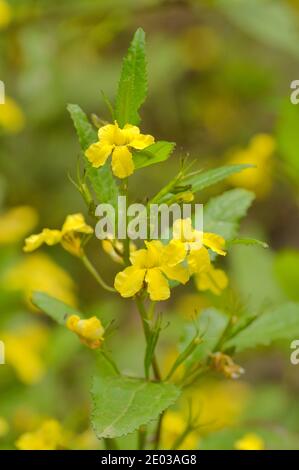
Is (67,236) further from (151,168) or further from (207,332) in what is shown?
(151,168)

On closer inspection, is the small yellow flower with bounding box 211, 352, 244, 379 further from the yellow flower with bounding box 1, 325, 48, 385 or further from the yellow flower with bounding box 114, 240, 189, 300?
the yellow flower with bounding box 1, 325, 48, 385

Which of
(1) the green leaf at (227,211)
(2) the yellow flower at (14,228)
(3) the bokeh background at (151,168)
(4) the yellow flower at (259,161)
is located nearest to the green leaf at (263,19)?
(3) the bokeh background at (151,168)

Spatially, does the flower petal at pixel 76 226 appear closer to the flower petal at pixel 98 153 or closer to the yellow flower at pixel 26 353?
the flower petal at pixel 98 153

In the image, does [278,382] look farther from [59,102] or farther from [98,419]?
[98,419]

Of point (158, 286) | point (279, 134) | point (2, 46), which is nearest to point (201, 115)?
point (2, 46)

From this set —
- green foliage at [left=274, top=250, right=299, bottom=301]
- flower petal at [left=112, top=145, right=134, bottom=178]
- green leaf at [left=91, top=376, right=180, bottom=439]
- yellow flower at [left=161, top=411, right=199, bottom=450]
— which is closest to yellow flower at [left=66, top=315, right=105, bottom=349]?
green leaf at [left=91, top=376, right=180, bottom=439]

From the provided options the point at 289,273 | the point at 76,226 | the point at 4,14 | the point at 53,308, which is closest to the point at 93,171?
the point at 76,226
